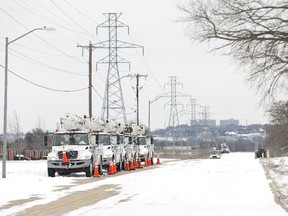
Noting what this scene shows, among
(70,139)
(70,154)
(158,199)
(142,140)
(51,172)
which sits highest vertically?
(142,140)

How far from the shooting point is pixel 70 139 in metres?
32.8

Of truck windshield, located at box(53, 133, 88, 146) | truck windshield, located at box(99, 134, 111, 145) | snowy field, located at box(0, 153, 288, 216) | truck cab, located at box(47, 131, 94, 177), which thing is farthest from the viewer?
truck windshield, located at box(99, 134, 111, 145)

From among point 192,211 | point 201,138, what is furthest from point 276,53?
point 201,138

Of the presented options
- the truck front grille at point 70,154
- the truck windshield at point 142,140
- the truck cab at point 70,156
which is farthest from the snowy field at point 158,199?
the truck windshield at point 142,140

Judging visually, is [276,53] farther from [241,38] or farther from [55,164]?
[55,164]

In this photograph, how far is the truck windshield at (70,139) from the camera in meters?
32.6

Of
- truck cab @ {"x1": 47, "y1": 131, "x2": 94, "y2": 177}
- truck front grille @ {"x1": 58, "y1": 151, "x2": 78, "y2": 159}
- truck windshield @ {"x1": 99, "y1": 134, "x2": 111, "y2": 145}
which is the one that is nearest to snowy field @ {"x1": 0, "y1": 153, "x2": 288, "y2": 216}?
truck cab @ {"x1": 47, "y1": 131, "x2": 94, "y2": 177}

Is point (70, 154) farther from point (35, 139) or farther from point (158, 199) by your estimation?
point (35, 139)

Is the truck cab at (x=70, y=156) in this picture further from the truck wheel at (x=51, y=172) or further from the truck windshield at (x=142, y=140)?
the truck windshield at (x=142, y=140)

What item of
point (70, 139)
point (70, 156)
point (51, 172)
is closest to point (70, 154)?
point (70, 156)

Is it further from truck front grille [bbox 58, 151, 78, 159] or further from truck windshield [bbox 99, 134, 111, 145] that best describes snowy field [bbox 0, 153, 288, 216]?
truck windshield [bbox 99, 134, 111, 145]

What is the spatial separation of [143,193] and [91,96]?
83.0 feet

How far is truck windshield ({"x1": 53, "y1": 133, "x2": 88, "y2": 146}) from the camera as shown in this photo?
32622 mm

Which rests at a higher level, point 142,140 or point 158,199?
point 142,140
